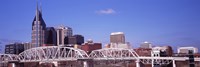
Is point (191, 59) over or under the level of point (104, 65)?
over

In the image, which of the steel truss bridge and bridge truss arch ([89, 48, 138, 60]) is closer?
the steel truss bridge

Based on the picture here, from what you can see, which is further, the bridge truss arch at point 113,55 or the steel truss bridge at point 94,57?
the bridge truss arch at point 113,55

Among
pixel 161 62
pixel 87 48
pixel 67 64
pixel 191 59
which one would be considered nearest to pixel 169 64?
pixel 161 62

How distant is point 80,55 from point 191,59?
7782cm

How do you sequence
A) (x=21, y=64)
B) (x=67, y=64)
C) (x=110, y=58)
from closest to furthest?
(x=110, y=58), (x=21, y=64), (x=67, y=64)

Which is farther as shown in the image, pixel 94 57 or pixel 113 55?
pixel 113 55

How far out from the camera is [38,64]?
166375 millimetres

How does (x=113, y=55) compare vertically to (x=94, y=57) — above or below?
above

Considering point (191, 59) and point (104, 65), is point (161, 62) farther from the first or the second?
point (104, 65)

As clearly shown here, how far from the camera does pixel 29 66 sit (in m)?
166

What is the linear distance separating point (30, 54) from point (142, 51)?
55.8m

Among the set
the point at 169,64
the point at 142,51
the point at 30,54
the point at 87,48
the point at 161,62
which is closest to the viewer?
the point at 161,62

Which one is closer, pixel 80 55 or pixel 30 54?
pixel 80 55

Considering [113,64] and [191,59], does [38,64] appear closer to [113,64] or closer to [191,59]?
[113,64]
